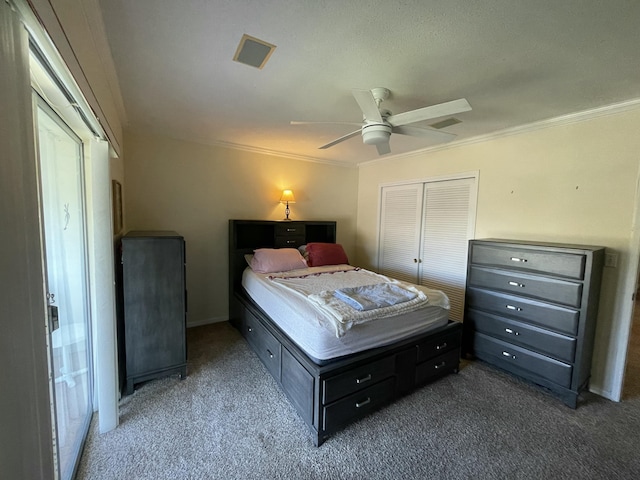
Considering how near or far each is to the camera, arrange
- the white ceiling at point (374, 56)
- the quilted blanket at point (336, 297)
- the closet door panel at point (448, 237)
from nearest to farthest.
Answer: the white ceiling at point (374, 56)
the quilted blanket at point (336, 297)
the closet door panel at point (448, 237)

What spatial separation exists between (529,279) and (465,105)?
1.68m

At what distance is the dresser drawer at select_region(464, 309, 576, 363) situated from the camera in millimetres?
2166

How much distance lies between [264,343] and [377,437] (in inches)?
47.1

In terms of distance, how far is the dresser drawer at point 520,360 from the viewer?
218cm

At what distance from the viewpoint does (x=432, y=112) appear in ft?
5.65

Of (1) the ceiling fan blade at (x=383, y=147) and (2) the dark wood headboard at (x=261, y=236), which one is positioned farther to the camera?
(2) the dark wood headboard at (x=261, y=236)

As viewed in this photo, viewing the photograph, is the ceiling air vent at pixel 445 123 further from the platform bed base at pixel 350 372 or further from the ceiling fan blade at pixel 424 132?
the platform bed base at pixel 350 372

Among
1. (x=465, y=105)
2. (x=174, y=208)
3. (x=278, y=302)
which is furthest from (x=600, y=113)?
(x=174, y=208)

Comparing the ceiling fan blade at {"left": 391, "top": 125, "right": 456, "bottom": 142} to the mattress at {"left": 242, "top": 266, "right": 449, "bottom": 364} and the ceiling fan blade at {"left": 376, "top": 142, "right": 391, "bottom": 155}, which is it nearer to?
the ceiling fan blade at {"left": 376, "top": 142, "right": 391, "bottom": 155}

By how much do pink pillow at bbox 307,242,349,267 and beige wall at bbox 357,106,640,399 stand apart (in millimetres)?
1759

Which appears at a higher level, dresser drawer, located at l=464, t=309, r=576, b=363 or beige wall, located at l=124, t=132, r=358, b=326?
beige wall, located at l=124, t=132, r=358, b=326

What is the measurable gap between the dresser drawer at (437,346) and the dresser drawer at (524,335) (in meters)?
0.37

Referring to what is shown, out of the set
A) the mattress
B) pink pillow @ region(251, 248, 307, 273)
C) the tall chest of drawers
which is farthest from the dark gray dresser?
the tall chest of drawers

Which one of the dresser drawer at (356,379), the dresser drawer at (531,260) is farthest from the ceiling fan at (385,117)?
the dresser drawer at (356,379)
